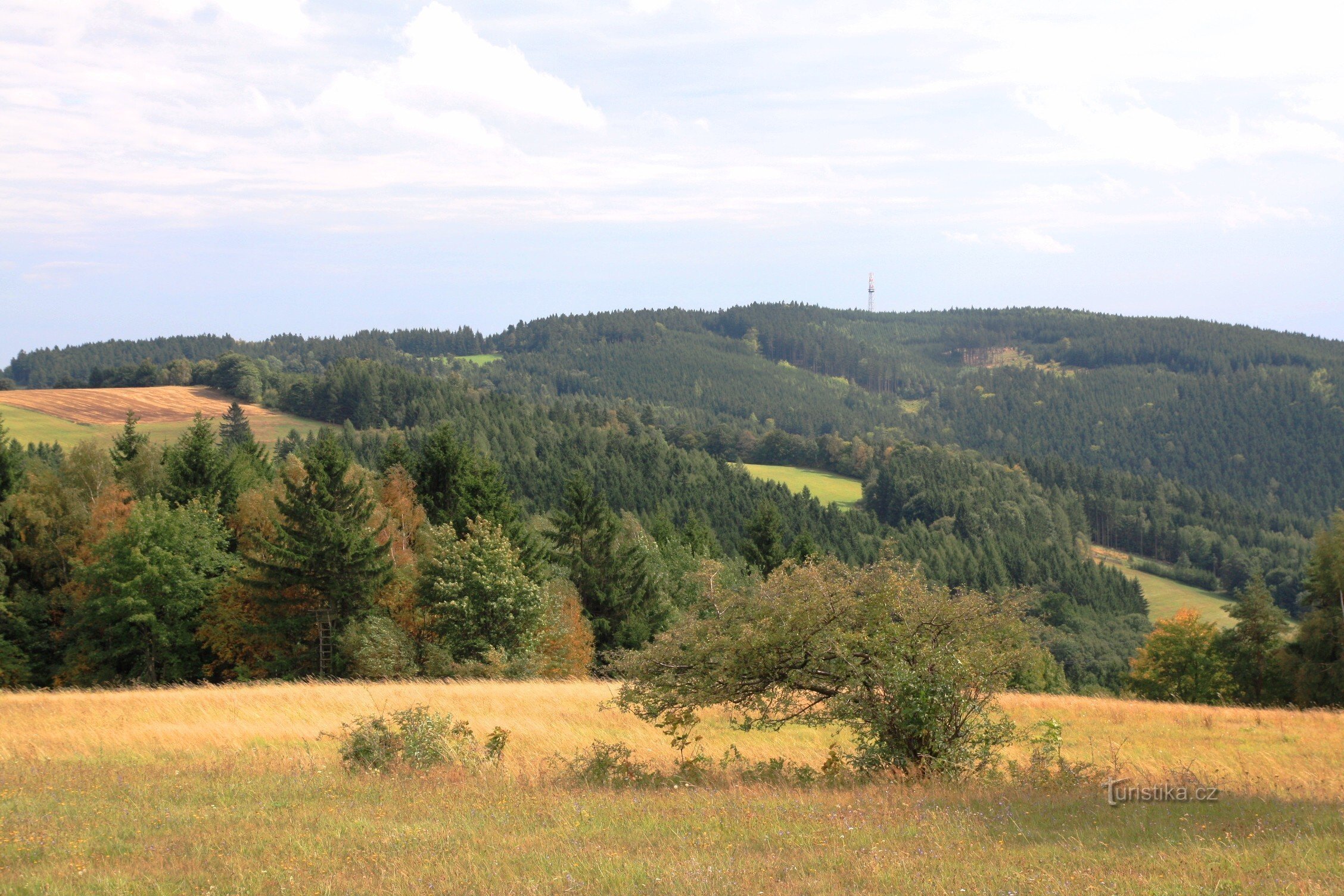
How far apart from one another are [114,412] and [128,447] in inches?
3874

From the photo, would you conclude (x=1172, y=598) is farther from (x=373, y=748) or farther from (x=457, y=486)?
(x=373, y=748)

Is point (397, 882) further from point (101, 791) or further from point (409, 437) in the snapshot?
point (409, 437)

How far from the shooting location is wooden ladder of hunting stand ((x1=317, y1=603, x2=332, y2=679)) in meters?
38.2

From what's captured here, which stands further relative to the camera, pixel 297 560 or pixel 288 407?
pixel 288 407

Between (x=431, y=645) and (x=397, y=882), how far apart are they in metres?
27.1

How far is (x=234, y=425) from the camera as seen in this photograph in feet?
429

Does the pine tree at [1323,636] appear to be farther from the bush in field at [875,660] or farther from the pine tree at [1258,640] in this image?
the bush in field at [875,660]

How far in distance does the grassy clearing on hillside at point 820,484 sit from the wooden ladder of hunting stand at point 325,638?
128m

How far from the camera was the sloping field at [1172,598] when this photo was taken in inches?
5094

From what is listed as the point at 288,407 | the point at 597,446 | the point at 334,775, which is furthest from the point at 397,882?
the point at 288,407

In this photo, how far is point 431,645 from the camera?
1393 inches

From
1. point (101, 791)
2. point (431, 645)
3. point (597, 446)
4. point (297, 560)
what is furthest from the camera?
point (597, 446)

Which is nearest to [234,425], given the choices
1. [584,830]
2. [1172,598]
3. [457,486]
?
[457,486]

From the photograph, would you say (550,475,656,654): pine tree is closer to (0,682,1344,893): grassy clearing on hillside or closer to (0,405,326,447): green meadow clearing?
(0,682,1344,893): grassy clearing on hillside
